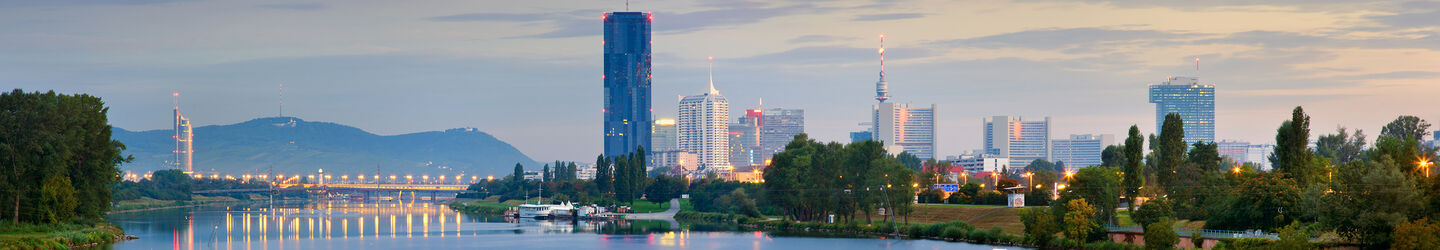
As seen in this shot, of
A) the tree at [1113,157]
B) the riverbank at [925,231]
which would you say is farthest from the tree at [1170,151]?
the tree at [1113,157]

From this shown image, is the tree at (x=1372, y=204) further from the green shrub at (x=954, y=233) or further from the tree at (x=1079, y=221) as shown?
the green shrub at (x=954, y=233)

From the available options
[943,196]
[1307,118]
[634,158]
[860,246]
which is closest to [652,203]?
[634,158]

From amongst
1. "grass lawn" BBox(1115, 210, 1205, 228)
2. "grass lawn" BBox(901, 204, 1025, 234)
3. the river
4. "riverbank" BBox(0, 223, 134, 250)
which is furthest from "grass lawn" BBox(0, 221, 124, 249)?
"grass lawn" BBox(1115, 210, 1205, 228)

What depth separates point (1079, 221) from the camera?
260ft

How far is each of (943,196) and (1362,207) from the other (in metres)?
67.7

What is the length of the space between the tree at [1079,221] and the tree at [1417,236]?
18951 mm

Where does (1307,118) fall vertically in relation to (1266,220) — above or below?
above

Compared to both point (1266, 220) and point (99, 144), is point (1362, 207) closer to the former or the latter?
point (1266, 220)

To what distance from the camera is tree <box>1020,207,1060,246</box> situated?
82.0 metres

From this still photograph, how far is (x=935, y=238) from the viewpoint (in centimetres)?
10062

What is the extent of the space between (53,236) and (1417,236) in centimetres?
7496

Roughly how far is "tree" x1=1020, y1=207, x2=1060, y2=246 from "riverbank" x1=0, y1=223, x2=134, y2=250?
56.9m

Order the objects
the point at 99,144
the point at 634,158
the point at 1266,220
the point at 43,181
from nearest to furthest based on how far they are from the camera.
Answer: the point at 1266,220 < the point at 43,181 < the point at 99,144 < the point at 634,158

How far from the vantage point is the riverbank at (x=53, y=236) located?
7681 cm
